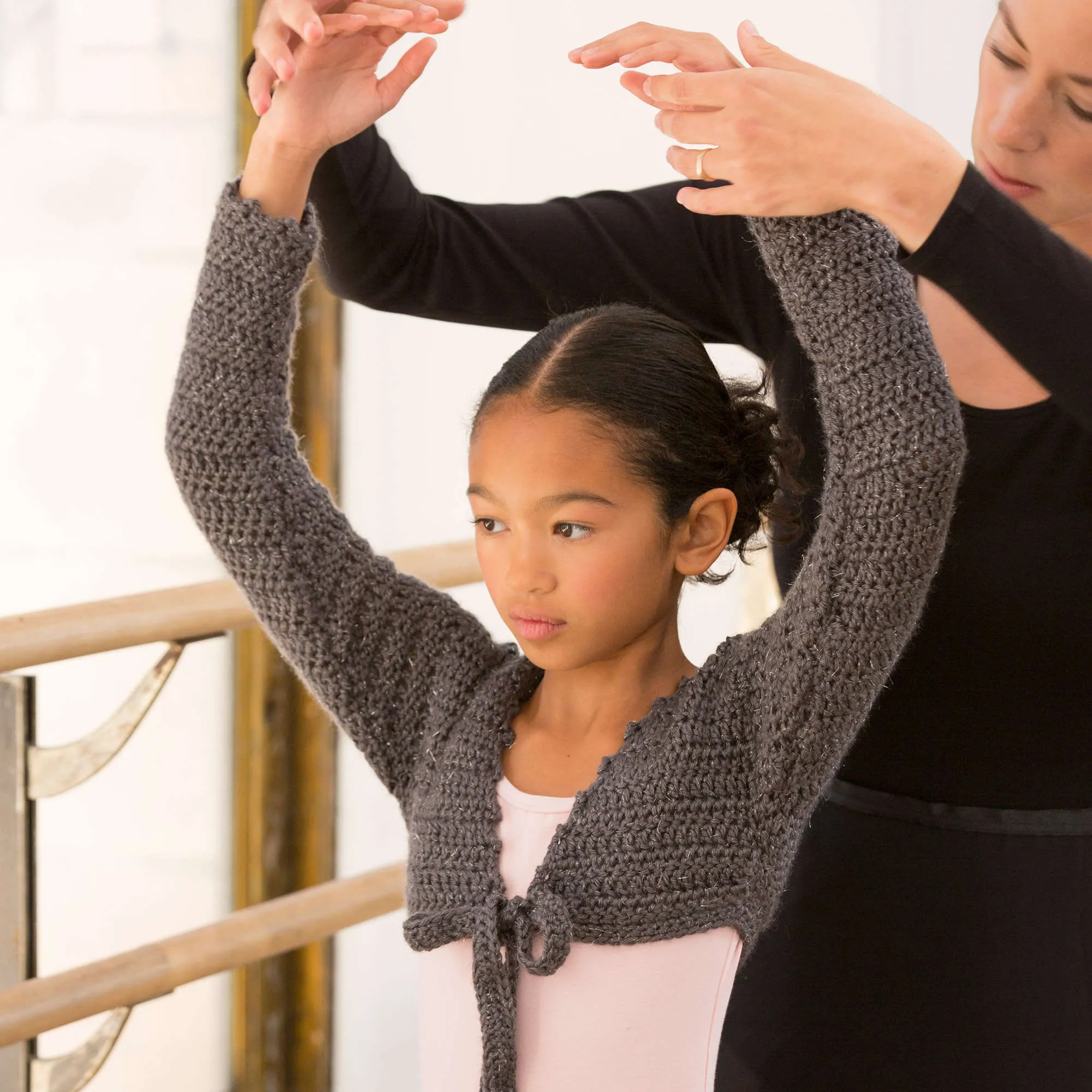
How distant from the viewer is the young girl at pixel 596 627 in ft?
2.30

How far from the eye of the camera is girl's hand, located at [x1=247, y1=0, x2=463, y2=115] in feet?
2.30

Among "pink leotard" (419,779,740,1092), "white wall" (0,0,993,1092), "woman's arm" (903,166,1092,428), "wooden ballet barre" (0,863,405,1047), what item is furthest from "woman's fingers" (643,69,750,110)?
"white wall" (0,0,993,1092)

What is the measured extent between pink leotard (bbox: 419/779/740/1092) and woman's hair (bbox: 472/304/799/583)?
0.72 feet

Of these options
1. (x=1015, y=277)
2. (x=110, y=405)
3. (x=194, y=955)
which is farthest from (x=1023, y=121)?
(x=110, y=405)

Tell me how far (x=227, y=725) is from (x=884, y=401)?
1539 mm

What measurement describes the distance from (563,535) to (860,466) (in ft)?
0.52

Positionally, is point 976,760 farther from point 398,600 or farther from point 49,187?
point 49,187

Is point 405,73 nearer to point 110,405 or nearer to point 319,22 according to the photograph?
point 319,22

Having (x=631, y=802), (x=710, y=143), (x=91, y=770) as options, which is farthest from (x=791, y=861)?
(x=91, y=770)

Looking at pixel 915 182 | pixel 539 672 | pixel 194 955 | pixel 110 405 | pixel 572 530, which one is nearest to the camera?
pixel 915 182

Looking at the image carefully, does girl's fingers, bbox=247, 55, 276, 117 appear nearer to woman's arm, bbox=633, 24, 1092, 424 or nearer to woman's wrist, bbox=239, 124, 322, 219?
woman's wrist, bbox=239, 124, 322, 219

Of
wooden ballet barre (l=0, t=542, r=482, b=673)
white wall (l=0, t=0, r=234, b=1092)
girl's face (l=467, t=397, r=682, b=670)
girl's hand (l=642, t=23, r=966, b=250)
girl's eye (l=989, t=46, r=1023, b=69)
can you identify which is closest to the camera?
girl's hand (l=642, t=23, r=966, b=250)

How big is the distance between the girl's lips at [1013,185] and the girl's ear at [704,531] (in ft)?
0.87

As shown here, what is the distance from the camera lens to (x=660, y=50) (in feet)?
2.24
